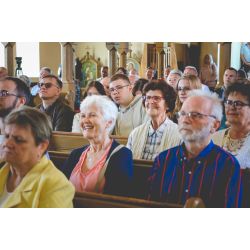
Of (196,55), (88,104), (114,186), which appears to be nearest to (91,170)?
(114,186)

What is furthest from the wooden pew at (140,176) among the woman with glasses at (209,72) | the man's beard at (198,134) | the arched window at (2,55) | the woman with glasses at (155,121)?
the arched window at (2,55)

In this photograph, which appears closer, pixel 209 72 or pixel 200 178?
pixel 200 178

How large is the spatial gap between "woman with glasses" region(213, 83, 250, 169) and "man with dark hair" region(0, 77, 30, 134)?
0.99 metres

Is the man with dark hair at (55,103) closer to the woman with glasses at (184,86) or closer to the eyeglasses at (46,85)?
the eyeglasses at (46,85)

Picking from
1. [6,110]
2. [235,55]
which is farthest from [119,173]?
[235,55]

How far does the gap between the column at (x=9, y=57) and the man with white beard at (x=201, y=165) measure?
895mm

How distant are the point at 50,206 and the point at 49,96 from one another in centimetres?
110

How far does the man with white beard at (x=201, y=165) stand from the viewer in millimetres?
1764

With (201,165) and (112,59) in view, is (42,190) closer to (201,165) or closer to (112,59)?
(201,165)

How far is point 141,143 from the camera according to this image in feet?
7.77

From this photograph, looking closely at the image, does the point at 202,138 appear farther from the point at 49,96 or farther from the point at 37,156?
the point at 49,96

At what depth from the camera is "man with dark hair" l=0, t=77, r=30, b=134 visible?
2219 millimetres

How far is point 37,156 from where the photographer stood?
1.73 metres

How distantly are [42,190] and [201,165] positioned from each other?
645 millimetres
